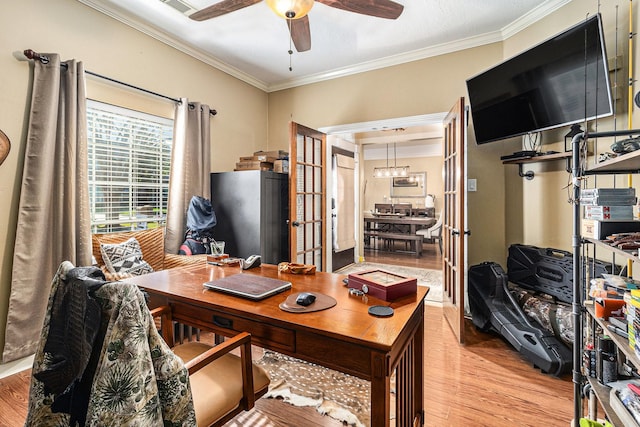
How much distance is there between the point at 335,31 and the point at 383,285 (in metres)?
2.64

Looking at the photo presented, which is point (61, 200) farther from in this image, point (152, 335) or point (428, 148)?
point (428, 148)

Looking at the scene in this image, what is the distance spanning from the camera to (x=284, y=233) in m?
3.67

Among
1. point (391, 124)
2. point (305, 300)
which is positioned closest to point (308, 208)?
point (391, 124)

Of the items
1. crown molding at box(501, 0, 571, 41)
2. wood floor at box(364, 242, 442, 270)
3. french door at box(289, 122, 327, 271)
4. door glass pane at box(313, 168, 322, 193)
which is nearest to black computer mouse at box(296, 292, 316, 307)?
french door at box(289, 122, 327, 271)

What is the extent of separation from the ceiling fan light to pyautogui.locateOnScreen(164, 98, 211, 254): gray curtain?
70.8 inches

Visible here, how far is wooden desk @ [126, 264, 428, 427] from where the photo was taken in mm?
1029

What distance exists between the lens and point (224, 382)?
1268mm

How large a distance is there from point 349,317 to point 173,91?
3090 millimetres

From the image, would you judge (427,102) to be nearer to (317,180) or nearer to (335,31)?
(335,31)

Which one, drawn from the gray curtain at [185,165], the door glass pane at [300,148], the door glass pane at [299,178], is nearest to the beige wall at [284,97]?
the gray curtain at [185,165]

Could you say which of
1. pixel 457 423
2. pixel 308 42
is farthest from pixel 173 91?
pixel 457 423

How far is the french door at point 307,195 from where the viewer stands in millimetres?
3432

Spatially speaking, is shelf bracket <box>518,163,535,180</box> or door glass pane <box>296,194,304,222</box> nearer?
shelf bracket <box>518,163,535,180</box>

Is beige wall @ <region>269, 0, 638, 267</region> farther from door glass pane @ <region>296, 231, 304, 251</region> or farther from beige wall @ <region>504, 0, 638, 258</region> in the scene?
door glass pane @ <region>296, 231, 304, 251</region>
